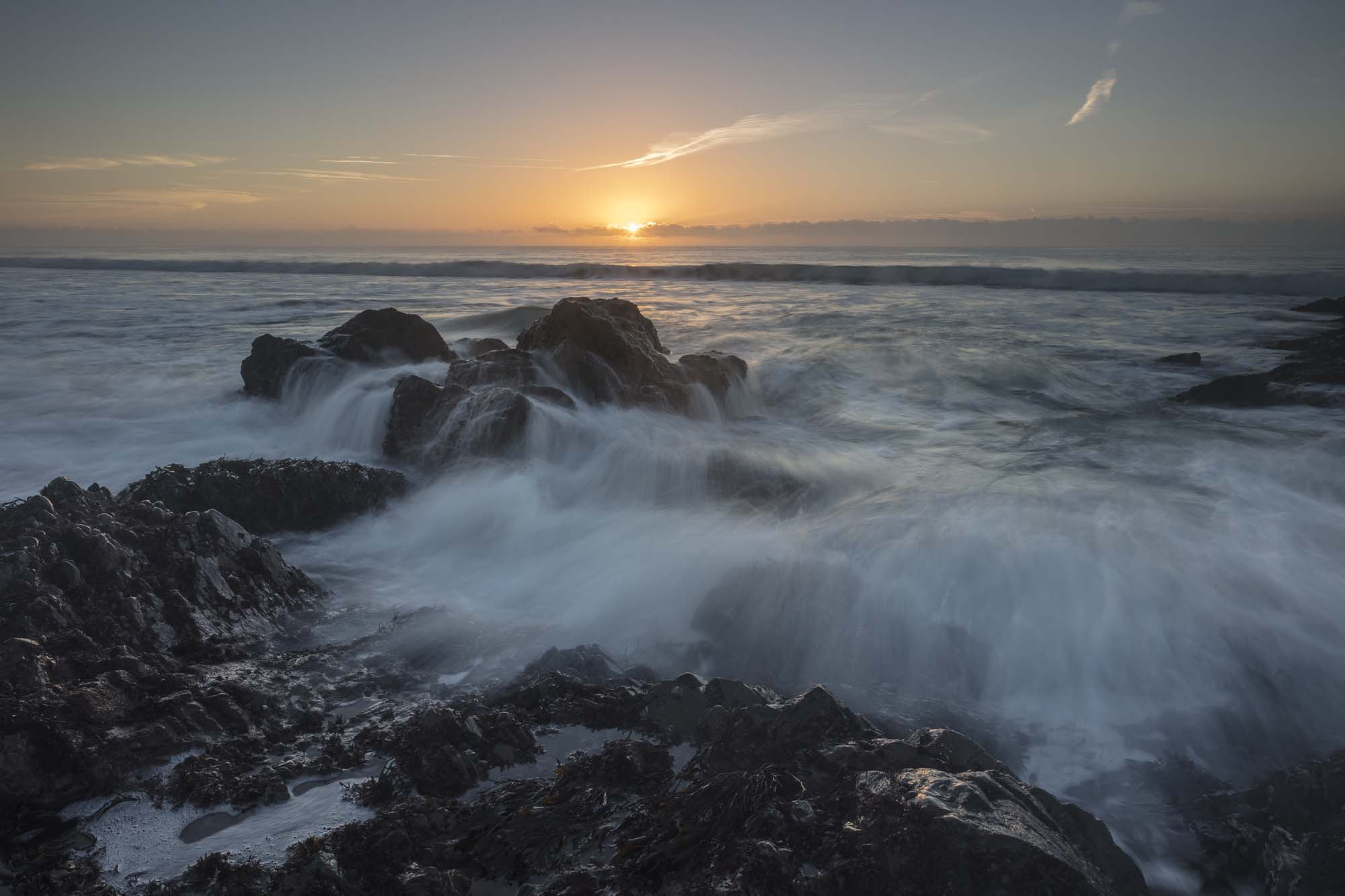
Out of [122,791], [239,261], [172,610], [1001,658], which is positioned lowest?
[1001,658]

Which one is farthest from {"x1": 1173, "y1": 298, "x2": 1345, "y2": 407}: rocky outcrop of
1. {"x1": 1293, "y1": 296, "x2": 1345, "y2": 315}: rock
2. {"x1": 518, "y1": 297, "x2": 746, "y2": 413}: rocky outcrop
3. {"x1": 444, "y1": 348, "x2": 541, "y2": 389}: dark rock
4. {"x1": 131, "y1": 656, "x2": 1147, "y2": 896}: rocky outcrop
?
{"x1": 1293, "y1": 296, "x2": 1345, "y2": 315}: rock

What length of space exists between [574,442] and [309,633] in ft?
15.9

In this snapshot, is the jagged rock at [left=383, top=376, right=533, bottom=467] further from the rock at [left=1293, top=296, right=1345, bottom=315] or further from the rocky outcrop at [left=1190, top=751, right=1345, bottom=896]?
the rock at [left=1293, top=296, right=1345, bottom=315]

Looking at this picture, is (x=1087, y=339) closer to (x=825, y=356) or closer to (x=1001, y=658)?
(x=825, y=356)

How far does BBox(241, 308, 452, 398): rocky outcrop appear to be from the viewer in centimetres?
1268

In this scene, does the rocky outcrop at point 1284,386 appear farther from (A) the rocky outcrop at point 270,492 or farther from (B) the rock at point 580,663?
(A) the rocky outcrop at point 270,492

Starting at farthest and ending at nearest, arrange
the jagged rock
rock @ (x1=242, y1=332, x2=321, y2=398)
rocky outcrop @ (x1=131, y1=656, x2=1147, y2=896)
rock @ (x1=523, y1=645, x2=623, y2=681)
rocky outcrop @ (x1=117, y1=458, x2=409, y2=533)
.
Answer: rock @ (x1=242, y1=332, x2=321, y2=398) → the jagged rock → rocky outcrop @ (x1=117, y1=458, x2=409, y2=533) → rock @ (x1=523, y1=645, x2=623, y2=681) → rocky outcrop @ (x1=131, y1=656, x2=1147, y2=896)

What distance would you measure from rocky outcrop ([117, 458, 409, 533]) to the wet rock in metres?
17.6

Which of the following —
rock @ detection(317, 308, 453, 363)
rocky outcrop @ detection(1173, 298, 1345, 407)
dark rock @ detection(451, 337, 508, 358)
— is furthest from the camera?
dark rock @ detection(451, 337, 508, 358)

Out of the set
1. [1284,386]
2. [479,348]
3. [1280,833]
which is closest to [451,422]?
[479,348]

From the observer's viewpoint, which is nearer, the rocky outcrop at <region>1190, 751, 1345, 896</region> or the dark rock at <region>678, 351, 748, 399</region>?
the rocky outcrop at <region>1190, 751, 1345, 896</region>

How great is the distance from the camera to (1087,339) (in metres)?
20.5

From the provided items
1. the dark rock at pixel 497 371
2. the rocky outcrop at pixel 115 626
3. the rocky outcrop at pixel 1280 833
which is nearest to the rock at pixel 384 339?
the dark rock at pixel 497 371

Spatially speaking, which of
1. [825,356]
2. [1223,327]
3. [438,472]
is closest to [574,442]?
[438,472]
